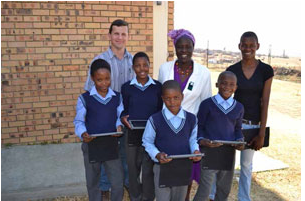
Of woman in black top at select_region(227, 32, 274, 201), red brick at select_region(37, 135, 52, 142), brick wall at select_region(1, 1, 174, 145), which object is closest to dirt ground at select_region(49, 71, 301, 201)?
woman in black top at select_region(227, 32, 274, 201)

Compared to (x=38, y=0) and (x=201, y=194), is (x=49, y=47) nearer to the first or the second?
(x=38, y=0)

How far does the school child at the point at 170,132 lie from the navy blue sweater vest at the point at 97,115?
445 mm

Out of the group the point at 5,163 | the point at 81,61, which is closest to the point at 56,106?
the point at 81,61

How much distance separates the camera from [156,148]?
2.28 metres

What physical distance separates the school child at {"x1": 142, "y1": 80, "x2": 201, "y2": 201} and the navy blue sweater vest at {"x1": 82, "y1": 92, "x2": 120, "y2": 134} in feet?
1.46

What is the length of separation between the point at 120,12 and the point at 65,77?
1549 mm

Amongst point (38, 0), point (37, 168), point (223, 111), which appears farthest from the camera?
point (38, 0)

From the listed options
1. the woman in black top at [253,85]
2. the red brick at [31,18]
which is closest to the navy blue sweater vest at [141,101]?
the woman in black top at [253,85]

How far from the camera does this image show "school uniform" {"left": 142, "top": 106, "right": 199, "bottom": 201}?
228 centimetres

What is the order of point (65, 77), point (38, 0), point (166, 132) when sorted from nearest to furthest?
point (166, 132), point (38, 0), point (65, 77)

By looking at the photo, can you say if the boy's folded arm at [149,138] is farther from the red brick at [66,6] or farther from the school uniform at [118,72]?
the red brick at [66,6]

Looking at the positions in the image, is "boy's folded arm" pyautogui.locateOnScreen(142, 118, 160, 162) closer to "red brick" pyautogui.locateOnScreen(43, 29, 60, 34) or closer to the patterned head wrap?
the patterned head wrap

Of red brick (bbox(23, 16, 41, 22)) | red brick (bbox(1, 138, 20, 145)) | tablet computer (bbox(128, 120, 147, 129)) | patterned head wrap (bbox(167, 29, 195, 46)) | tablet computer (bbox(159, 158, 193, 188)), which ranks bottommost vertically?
red brick (bbox(1, 138, 20, 145))

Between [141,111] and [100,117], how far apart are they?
0.41 meters
